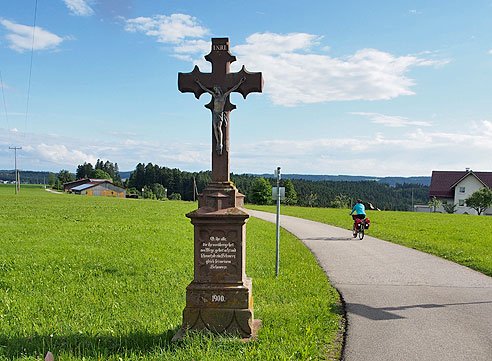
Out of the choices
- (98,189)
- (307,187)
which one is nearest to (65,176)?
(98,189)

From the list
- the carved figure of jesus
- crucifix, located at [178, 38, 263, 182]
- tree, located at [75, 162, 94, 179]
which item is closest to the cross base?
crucifix, located at [178, 38, 263, 182]

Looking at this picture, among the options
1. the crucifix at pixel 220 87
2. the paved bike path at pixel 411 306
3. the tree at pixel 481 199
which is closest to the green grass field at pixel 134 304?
the paved bike path at pixel 411 306

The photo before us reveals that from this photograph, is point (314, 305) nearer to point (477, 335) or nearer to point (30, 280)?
point (477, 335)

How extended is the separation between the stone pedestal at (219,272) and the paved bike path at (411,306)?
1.39 meters

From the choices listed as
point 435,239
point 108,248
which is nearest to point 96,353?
point 108,248

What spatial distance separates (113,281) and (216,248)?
387cm

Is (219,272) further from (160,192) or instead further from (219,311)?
(160,192)

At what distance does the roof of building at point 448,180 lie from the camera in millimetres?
62375

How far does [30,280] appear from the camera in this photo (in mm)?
8641

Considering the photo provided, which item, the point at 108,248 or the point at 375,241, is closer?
the point at 108,248

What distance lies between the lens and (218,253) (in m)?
5.66

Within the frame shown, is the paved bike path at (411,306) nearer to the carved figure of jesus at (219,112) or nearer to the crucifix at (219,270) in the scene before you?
the crucifix at (219,270)

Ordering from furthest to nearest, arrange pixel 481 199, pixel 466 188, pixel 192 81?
pixel 466 188 < pixel 481 199 < pixel 192 81

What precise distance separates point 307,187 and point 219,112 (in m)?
109
